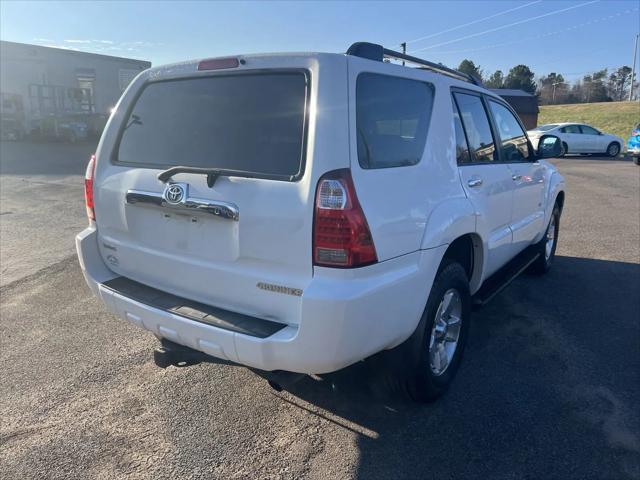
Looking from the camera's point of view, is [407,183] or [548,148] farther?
[548,148]

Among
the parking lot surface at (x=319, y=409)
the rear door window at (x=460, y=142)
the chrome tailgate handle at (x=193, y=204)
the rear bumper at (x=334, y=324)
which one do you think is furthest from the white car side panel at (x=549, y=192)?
the chrome tailgate handle at (x=193, y=204)

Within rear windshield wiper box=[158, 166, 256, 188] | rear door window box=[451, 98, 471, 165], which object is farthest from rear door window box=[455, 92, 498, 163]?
rear windshield wiper box=[158, 166, 256, 188]

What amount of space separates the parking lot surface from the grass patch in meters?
37.2

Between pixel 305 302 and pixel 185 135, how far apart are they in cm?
126

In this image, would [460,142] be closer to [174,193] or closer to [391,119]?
[391,119]

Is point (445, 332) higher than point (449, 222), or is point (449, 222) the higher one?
point (449, 222)

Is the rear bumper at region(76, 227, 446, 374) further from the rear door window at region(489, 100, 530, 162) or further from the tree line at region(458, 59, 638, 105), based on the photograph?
the tree line at region(458, 59, 638, 105)

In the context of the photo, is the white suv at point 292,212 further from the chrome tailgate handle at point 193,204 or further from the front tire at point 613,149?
the front tire at point 613,149

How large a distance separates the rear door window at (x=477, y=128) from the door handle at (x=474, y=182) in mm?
177

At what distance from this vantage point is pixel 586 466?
9.21 ft

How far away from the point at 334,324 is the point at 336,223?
0.45 m

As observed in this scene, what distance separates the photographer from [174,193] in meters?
2.77

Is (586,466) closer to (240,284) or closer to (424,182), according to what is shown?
(424,182)

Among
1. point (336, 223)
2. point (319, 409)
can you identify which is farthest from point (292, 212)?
point (319, 409)
